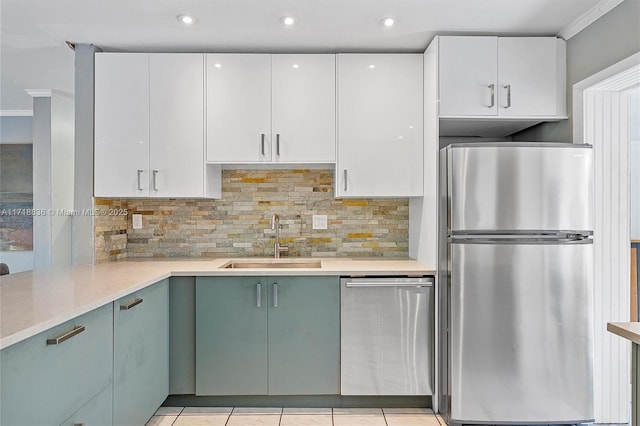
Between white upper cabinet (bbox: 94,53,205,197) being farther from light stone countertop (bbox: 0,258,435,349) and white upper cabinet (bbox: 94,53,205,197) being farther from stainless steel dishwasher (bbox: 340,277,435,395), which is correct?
stainless steel dishwasher (bbox: 340,277,435,395)

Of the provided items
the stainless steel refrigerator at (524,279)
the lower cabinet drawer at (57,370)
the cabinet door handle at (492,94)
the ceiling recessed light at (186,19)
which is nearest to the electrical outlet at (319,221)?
the stainless steel refrigerator at (524,279)

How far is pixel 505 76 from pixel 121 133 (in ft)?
8.21

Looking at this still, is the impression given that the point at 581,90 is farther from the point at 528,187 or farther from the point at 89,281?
the point at 89,281

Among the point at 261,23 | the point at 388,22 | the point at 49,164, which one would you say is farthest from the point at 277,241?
the point at 49,164

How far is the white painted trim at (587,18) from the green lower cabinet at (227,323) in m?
2.37

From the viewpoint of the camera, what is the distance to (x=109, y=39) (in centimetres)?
274

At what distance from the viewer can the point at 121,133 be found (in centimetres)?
284

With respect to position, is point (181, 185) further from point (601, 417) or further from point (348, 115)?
point (601, 417)

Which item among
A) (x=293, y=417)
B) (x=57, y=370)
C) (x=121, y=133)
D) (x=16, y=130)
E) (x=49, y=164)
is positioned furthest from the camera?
(x=16, y=130)

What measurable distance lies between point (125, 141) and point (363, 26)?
170 centimetres

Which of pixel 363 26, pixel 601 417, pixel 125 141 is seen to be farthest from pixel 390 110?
pixel 601 417

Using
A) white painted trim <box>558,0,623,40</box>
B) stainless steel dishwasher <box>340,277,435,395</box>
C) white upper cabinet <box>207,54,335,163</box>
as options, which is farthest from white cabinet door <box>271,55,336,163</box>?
white painted trim <box>558,0,623,40</box>

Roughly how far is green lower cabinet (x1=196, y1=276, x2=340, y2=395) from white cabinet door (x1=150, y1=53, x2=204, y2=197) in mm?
820

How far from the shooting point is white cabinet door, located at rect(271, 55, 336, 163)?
285cm
